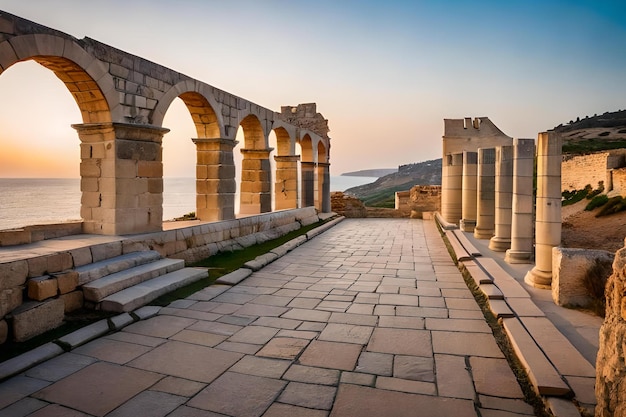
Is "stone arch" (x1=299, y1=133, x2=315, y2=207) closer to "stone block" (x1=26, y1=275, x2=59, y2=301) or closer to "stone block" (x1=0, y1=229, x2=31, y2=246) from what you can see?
"stone block" (x1=0, y1=229, x2=31, y2=246)

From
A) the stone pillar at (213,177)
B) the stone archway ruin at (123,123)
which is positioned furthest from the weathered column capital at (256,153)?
the stone archway ruin at (123,123)

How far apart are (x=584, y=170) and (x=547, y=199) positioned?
→ 27.8 metres

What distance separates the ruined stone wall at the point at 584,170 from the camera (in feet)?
87.7

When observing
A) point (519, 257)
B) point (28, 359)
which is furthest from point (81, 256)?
point (519, 257)

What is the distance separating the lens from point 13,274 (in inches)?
168

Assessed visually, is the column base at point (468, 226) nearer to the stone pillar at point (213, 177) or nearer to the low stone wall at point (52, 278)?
the stone pillar at point (213, 177)

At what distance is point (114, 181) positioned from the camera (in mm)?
6695

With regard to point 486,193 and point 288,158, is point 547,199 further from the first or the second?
point 288,158

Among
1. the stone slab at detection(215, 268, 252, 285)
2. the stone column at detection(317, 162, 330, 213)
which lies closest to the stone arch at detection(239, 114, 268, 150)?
the stone slab at detection(215, 268, 252, 285)

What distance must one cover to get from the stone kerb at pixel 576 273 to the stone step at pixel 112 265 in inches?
232

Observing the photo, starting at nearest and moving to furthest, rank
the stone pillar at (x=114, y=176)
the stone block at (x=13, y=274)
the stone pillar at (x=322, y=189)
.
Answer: the stone block at (x=13, y=274), the stone pillar at (x=114, y=176), the stone pillar at (x=322, y=189)

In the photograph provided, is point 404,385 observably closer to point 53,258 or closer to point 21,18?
point 53,258

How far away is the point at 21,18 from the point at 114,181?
2555mm

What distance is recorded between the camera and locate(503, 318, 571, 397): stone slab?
2.95 metres
